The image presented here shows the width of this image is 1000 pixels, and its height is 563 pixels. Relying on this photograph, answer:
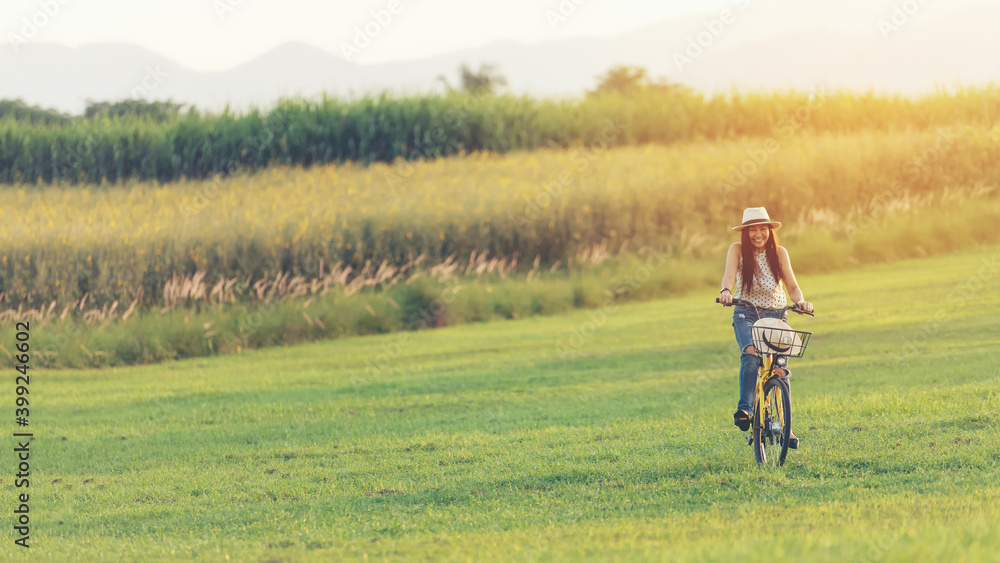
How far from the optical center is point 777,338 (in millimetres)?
7238

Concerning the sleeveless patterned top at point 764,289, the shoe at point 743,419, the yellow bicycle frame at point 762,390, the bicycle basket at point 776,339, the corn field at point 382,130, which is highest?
the corn field at point 382,130

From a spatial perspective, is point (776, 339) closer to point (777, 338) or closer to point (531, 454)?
point (777, 338)

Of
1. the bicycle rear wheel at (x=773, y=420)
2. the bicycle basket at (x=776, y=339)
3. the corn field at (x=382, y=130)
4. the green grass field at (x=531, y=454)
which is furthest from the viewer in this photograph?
the corn field at (x=382, y=130)

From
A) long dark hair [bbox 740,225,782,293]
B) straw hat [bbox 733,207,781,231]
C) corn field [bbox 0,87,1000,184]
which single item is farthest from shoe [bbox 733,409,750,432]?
corn field [bbox 0,87,1000,184]

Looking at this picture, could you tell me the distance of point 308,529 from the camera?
6.84 metres

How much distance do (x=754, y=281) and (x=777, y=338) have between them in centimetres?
65

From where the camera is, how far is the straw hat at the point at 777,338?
7.21 m

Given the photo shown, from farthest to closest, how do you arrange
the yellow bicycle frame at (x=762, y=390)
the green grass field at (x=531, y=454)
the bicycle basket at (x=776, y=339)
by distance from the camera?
the yellow bicycle frame at (x=762, y=390) → the bicycle basket at (x=776, y=339) → the green grass field at (x=531, y=454)

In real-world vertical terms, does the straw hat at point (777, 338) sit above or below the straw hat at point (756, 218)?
below

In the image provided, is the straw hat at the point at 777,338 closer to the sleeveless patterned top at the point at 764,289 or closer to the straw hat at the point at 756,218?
the sleeveless patterned top at the point at 764,289

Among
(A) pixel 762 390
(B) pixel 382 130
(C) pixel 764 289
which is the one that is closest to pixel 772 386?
(A) pixel 762 390

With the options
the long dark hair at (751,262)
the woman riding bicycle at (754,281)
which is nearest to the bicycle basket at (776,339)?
the woman riding bicycle at (754,281)

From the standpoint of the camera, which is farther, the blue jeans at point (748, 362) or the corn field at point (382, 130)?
the corn field at point (382, 130)

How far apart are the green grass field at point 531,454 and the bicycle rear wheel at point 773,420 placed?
0.28 meters
